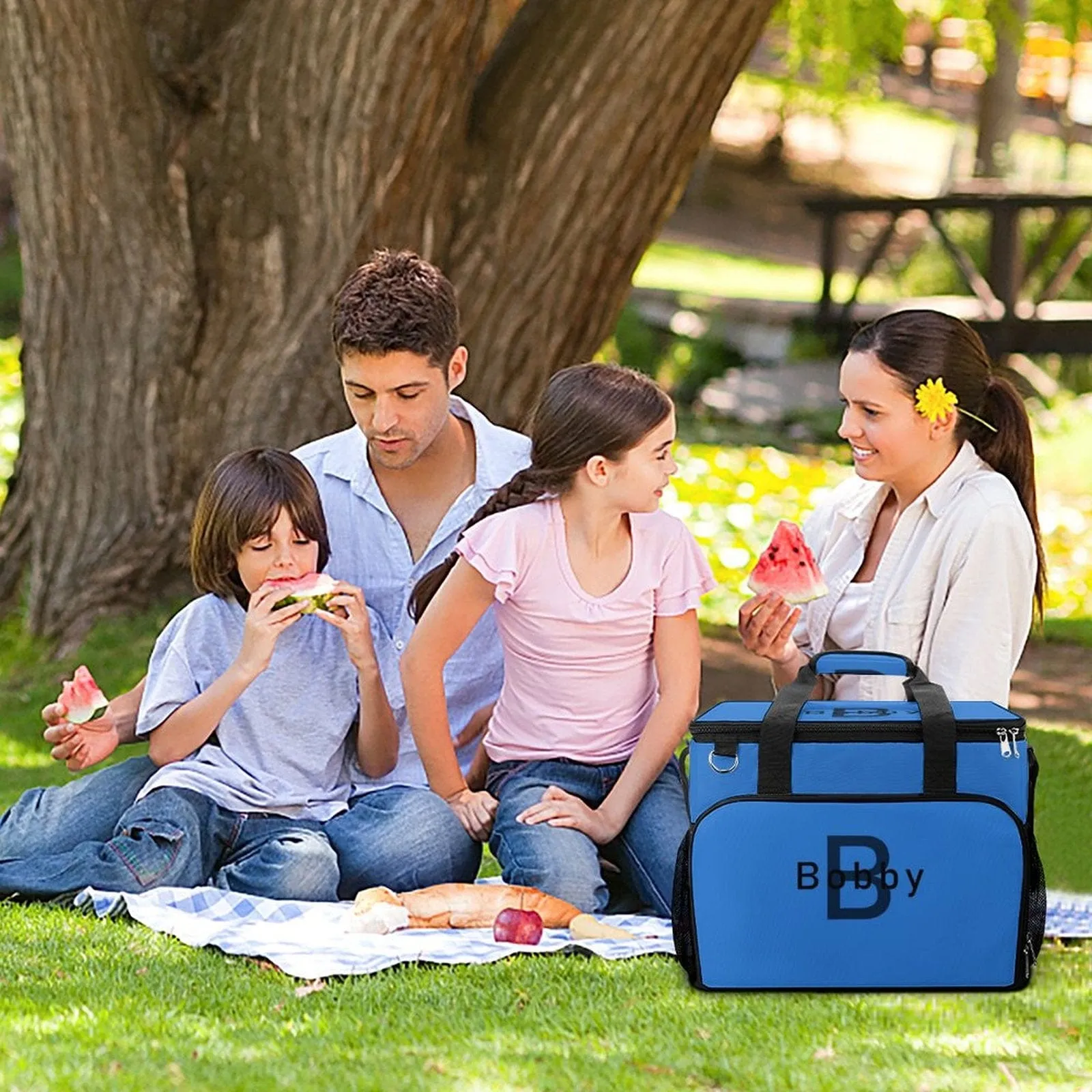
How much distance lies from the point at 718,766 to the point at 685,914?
31 centimetres

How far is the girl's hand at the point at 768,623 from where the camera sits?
441 cm

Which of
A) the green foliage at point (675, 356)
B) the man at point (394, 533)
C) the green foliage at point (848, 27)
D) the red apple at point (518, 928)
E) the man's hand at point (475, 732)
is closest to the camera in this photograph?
the red apple at point (518, 928)

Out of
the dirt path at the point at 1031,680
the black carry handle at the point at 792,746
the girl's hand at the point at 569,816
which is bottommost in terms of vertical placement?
the dirt path at the point at 1031,680

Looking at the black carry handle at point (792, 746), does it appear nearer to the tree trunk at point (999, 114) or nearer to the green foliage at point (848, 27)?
the green foliage at point (848, 27)

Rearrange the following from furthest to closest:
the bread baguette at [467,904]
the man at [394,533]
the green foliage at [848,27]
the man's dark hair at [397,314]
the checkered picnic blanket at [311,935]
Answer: the green foliage at [848,27] < the man's dark hair at [397,314] < the man at [394,533] < the bread baguette at [467,904] < the checkered picnic blanket at [311,935]

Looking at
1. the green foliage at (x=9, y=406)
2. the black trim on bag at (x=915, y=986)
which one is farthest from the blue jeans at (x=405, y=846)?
the green foliage at (x=9, y=406)

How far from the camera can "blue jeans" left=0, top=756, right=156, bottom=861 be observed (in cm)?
460

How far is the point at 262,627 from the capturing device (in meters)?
4.40

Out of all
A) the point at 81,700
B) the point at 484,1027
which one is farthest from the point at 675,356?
the point at 484,1027

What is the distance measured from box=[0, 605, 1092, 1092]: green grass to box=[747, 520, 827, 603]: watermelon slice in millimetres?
930

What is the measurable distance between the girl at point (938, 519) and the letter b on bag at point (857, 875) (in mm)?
656

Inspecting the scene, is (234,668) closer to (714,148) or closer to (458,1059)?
(458,1059)

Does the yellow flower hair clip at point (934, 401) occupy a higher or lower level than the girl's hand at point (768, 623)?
higher

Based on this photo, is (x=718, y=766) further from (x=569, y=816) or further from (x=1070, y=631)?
(x=1070, y=631)
